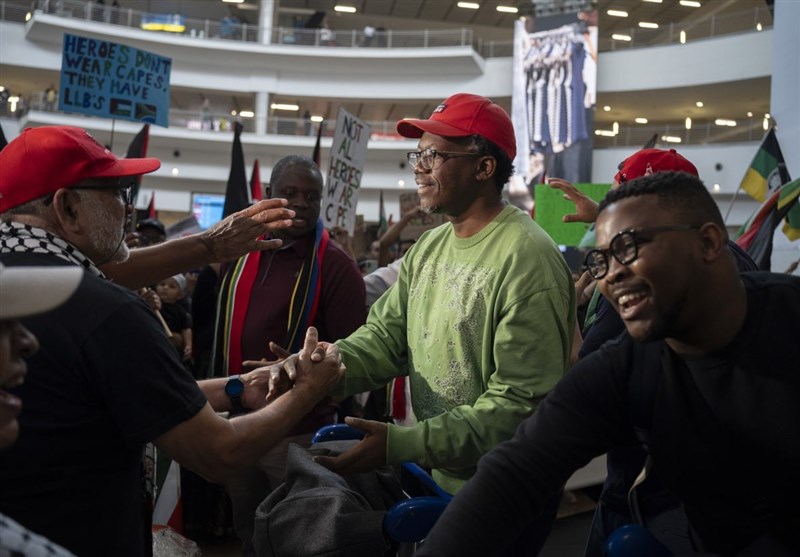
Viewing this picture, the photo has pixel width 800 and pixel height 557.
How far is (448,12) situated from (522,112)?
29.3ft

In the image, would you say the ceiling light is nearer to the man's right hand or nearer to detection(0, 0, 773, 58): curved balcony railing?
detection(0, 0, 773, 58): curved balcony railing

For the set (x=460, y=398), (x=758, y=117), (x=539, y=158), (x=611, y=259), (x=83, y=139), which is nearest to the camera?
(x=611, y=259)

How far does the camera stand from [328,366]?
7.95ft

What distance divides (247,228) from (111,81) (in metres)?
5.30

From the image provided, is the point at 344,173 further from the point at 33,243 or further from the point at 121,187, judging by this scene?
the point at 33,243

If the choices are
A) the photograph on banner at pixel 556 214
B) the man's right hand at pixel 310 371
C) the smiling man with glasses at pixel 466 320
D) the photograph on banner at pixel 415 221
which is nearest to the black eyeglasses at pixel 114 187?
the man's right hand at pixel 310 371

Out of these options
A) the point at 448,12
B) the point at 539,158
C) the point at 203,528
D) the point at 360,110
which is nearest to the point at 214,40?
the point at 360,110

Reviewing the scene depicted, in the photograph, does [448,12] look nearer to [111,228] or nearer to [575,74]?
[575,74]

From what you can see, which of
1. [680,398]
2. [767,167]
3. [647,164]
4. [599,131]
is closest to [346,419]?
[680,398]

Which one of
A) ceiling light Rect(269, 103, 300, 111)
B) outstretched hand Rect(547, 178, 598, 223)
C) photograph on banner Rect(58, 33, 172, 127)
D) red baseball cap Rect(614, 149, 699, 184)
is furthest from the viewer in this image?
ceiling light Rect(269, 103, 300, 111)

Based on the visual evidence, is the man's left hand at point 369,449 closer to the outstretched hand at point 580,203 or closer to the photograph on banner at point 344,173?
the outstretched hand at point 580,203

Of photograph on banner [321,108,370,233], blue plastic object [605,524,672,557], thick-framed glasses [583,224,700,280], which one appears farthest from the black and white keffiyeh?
photograph on banner [321,108,370,233]

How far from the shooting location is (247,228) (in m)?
3.14

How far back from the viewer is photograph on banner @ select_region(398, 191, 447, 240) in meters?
5.88
